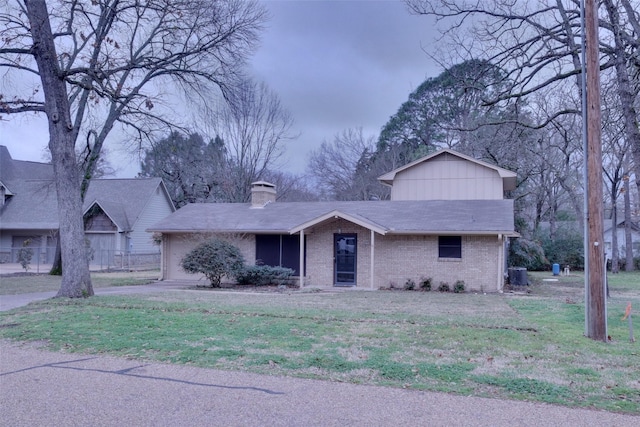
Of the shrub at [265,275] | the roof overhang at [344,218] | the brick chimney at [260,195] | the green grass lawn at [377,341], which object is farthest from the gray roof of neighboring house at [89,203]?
the green grass lawn at [377,341]

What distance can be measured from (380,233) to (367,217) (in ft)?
7.94

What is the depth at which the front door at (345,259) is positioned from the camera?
814 inches

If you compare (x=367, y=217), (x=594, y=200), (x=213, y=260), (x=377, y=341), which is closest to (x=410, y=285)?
(x=367, y=217)

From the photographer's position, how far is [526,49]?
1394cm

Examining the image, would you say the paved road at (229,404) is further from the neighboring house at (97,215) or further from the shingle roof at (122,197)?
the shingle roof at (122,197)

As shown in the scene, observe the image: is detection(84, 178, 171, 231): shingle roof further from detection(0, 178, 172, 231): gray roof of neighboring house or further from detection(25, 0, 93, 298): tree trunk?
detection(25, 0, 93, 298): tree trunk

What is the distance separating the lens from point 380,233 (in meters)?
18.9

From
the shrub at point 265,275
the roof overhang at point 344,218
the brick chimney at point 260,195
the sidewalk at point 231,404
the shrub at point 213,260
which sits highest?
the brick chimney at point 260,195

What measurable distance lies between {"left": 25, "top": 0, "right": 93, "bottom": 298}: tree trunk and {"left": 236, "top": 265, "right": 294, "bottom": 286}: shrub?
6.69 m

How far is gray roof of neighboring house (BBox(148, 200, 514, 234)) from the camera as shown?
62.7 feet

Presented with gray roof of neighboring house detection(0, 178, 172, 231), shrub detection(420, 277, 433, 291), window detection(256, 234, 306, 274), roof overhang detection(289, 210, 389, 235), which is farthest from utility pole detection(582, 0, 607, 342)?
gray roof of neighboring house detection(0, 178, 172, 231)

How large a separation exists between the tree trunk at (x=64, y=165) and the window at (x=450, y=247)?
1194cm

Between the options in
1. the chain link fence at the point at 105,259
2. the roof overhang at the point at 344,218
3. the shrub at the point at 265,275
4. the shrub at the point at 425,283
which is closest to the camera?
the roof overhang at the point at 344,218

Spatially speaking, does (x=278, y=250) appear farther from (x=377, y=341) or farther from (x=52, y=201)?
(x=52, y=201)
